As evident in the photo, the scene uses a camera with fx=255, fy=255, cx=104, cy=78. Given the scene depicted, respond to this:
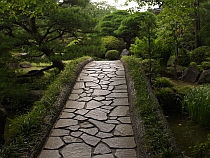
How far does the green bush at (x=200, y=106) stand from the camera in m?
5.66

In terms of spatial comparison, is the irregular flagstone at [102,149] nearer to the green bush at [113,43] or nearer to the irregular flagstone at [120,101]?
the irregular flagstone at [120,101]

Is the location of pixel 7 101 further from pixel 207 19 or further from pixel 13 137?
pixel 207 19

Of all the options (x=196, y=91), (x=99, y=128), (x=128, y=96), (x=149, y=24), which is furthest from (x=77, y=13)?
(x=99, y=128)

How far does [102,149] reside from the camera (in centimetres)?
386

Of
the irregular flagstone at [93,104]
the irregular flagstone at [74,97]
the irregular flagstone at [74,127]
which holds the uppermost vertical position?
the irregular flagstone at [74,97]

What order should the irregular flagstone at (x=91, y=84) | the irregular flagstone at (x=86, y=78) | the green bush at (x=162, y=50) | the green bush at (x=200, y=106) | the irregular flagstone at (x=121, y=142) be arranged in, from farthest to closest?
the green bush at (x=162, y=50), the irregular flagstone at (x=86, y=78), the irregular flagstone at (x=91, y=84), the green bush at (x=200, y=106), the irregular flagstone at (x=121, y=142)

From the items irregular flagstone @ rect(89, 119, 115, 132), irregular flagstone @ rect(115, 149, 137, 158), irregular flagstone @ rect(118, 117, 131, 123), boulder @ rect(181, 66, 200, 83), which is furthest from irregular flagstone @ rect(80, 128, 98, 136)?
boulder @ rect(181, 66, 200, 83)

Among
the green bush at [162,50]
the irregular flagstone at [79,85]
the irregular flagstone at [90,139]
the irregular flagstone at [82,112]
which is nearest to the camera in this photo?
the irregular flagstone at [90,139]

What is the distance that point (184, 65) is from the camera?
11078 millimetres

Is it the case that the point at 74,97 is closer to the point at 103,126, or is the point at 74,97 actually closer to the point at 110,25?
the point at 103,126

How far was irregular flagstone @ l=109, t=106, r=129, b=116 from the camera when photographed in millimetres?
5169

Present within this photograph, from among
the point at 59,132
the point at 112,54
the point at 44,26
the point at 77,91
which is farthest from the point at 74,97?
the point at 112,54

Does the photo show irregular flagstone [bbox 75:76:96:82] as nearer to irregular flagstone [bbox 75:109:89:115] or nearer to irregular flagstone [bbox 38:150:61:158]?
irregular flagstone [bbox 75:109:89:115]

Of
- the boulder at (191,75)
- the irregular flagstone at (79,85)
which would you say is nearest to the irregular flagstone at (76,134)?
the irregular flagstone at (79,85)
